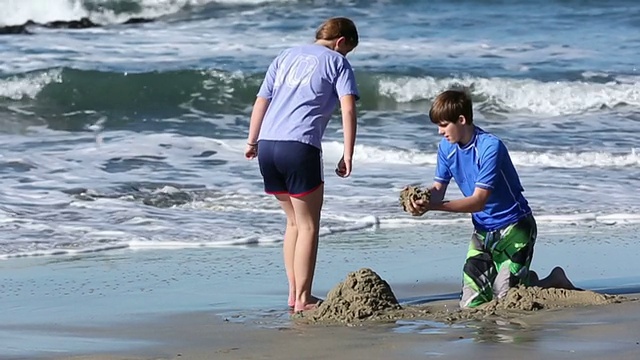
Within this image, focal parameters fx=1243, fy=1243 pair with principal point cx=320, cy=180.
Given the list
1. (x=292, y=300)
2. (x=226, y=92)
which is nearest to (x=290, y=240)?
(x=292, y=300)

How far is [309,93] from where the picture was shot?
5379 mm

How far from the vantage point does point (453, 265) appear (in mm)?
6551

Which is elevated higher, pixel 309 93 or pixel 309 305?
pixel 309 93

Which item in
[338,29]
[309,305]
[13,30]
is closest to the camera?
[309,305]

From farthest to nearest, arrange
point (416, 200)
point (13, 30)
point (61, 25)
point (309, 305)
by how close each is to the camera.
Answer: point (61, 25)
point (13, 30)
point (309, 305)
point (416, 200)

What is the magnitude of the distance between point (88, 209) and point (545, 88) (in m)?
9.34

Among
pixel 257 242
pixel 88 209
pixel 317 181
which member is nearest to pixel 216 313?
pixel 317 181

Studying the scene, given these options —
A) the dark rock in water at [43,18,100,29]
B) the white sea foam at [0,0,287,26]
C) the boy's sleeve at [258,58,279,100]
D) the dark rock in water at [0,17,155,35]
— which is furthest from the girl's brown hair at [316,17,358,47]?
the white sea foam at [0,0,287,26]

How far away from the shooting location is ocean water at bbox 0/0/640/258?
8.45 m

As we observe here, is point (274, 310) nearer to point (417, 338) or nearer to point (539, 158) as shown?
point (417, 338)

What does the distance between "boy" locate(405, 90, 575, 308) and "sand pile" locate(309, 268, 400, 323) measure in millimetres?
406

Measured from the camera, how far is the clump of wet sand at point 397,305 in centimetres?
489

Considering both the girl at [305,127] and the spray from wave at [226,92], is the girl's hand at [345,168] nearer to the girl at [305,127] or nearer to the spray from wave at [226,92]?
the girl at [305,127]

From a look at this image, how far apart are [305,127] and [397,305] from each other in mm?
879
